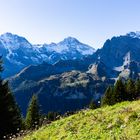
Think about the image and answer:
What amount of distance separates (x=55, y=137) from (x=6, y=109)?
70.2 feet

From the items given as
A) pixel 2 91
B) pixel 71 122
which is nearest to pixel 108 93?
pixel 2 91

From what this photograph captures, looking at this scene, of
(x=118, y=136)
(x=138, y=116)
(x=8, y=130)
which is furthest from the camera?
(x=8, y=130)

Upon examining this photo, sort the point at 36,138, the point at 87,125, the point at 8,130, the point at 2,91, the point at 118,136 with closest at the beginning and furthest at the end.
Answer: the point at 118,136, the point at 87,125, the point at 36,138, the point at 8,130, the point at 2,91

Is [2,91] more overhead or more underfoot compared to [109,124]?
more underfoot

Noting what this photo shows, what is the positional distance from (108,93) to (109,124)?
90.1m

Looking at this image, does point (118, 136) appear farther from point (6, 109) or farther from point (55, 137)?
point (6, 109)

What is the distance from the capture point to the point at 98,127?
58.3 ft

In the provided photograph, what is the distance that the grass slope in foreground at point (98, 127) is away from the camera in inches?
624

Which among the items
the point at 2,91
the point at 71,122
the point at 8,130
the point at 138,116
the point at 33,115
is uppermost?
the point at 138,116

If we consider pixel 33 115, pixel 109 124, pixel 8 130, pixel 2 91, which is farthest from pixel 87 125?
pixel 33 115

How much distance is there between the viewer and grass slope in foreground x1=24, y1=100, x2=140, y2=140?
52.0 ft

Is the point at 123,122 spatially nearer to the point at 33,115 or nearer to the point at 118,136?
the point at 118,136

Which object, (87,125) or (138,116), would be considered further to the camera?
(87,125)

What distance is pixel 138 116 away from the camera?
17062 millimetres
